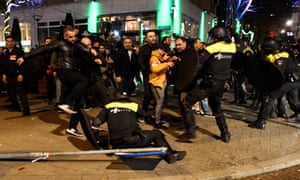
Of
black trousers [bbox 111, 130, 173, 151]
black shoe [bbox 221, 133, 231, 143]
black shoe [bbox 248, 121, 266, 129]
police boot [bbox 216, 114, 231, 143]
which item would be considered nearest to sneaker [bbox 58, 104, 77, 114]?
black trousers [bbox 111, 130, 173, 151]

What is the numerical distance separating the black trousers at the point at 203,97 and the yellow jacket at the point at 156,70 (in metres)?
0.66

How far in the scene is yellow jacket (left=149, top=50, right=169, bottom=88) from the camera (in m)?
5.43

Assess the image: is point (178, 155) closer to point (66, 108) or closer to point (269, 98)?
point (66, 108)

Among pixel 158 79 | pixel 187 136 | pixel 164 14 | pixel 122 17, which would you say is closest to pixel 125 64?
pixel 158 79

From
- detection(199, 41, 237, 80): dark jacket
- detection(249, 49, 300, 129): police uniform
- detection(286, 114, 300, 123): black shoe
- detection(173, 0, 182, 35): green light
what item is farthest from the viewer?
detection(173, 0, 182, 35): green light

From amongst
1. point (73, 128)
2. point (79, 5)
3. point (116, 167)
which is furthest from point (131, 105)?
point (79, 5)

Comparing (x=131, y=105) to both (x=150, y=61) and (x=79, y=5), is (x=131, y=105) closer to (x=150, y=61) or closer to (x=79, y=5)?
(x=150, y=61)

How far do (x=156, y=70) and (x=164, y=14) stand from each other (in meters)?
15.8

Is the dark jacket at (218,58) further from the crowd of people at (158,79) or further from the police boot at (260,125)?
the police boot at (260,125)

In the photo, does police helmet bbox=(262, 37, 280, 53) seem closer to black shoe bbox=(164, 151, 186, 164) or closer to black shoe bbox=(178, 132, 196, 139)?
black shoe bbox=(178, 132, 196, 139)

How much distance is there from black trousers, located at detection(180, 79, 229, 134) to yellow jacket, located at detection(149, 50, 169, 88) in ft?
2.16

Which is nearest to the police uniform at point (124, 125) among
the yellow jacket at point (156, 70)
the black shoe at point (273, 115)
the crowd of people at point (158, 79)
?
the crowd of people at point (158, 79)

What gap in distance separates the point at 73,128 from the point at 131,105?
1.77m

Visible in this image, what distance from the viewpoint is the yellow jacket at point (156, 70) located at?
543 centimetres
